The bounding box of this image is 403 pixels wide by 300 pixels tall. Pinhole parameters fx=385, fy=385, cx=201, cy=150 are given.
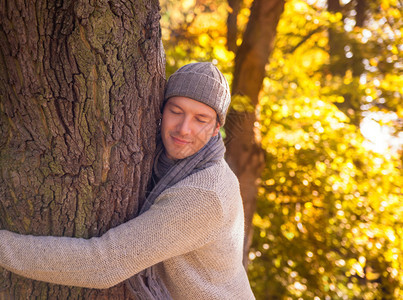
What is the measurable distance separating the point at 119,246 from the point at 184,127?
63 cm

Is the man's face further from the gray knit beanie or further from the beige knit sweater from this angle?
the beige knit sweater

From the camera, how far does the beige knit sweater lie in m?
1.53

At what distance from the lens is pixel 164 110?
1923 mm

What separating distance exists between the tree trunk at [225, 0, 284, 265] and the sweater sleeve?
7.87 feet

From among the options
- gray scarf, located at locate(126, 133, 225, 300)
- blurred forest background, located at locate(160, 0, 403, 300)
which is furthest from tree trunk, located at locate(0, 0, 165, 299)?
blurred forest background, located at locate(160, 0, 403, 300)

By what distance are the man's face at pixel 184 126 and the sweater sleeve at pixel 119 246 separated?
28cm

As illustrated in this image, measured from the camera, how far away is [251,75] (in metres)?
4.09

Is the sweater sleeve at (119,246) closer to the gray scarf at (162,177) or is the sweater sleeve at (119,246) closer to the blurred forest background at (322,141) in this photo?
the gray scarf at (162,177)

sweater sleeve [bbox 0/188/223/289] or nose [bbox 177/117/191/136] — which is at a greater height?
nose [bbox 177/117/191/136]

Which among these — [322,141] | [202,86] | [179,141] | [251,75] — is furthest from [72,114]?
[322,141]

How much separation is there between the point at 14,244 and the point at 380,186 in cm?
384

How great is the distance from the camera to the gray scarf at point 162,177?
1.81 metres

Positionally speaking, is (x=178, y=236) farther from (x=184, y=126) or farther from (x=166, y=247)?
(x=184, y=126)

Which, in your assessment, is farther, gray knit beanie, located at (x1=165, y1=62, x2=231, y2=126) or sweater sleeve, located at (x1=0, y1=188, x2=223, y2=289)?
gray knit beanie, located at (x1=165, y1=62, x2=231, y2=126)
